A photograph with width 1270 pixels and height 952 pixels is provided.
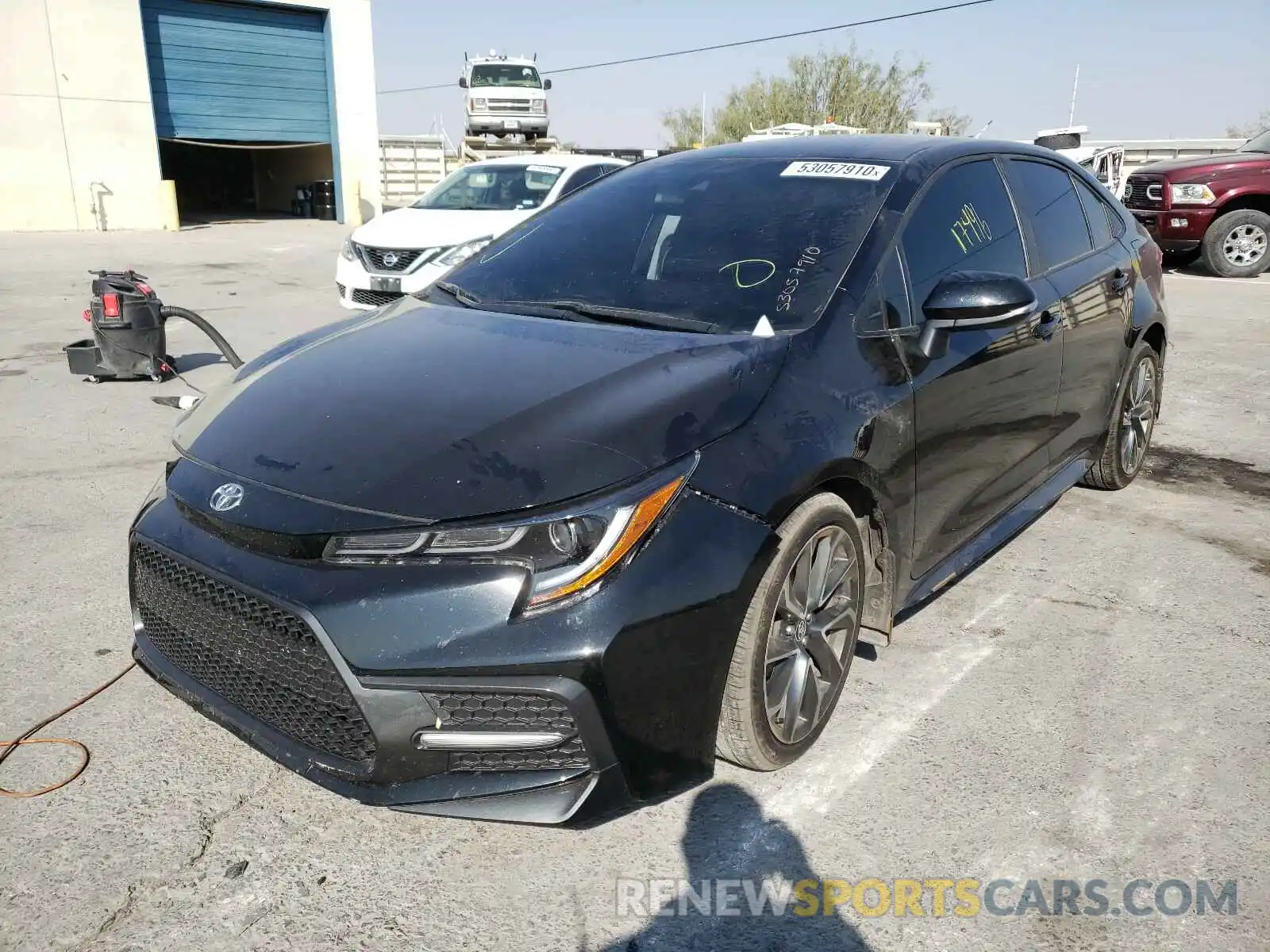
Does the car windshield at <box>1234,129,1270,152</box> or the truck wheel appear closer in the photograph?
the truck wheel

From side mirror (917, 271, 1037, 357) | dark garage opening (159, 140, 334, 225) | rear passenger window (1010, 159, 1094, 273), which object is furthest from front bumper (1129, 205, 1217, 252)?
dark garage opening (159, 140, 334, 225)

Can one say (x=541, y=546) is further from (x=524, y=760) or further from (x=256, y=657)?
(x=256, y=657)

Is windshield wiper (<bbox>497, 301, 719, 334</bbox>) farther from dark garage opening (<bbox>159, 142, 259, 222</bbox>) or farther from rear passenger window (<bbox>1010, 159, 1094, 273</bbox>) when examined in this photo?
dark garage opening (<bbox>159, 142, 259, 222</bbox>)

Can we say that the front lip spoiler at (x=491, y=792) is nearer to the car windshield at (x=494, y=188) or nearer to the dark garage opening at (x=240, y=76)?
the car windshield at (x=494, y=188)

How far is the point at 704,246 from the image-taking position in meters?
3.23

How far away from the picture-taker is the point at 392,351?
2957 millimetres

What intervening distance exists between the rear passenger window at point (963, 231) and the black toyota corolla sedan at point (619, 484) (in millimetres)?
13

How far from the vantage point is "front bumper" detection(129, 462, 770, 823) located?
205 cm

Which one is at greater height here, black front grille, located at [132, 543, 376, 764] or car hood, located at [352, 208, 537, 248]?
car hood, located at [352, 208, 537, 248]

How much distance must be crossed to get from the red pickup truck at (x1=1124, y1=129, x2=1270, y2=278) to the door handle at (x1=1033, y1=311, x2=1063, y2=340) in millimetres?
11237

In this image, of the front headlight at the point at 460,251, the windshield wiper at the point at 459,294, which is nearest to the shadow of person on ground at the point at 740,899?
the windshield wiper at the point at 459,294

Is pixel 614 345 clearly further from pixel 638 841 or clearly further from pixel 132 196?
pixel 132 196

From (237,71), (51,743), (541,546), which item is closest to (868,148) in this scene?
(541,546)

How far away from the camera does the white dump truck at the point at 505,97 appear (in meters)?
27.5
